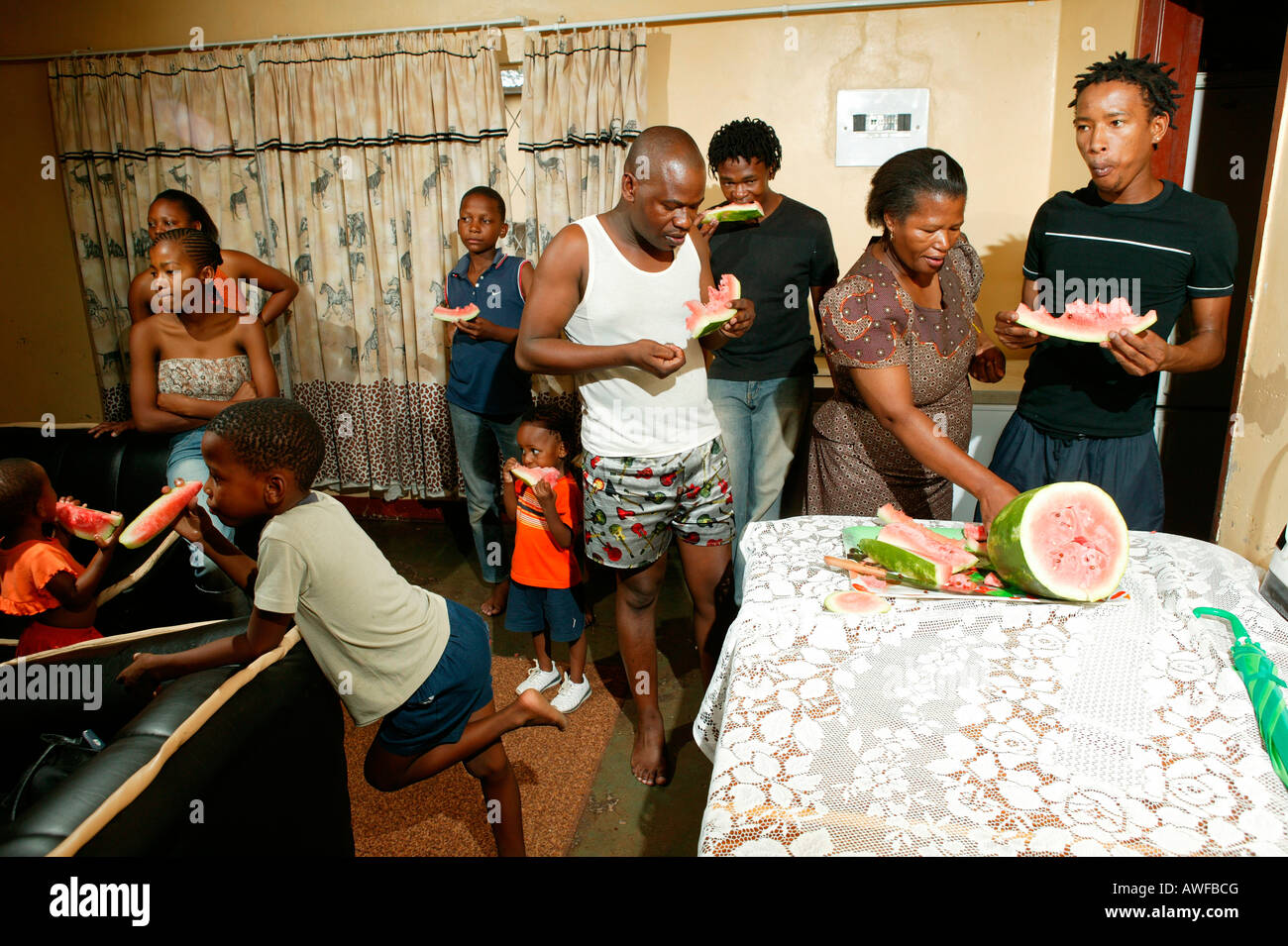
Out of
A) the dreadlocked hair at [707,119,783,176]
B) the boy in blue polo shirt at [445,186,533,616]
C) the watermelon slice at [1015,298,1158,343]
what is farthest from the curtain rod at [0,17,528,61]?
the watermelon slice at [1015,298,1158,343]

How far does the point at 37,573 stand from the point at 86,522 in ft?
0.81

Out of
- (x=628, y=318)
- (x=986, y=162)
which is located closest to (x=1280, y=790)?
(x=628, y=318)

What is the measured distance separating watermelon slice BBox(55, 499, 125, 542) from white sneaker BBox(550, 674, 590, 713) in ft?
5.43

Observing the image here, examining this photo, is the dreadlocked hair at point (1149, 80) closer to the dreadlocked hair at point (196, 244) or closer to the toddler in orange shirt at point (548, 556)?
the toddler in orange shirt at point (548, 556)

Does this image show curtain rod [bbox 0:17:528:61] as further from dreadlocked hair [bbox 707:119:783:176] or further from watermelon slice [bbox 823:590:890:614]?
watermelon slice [bbox 823:590:890:614]

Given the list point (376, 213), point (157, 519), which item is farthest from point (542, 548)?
point (376, 213)

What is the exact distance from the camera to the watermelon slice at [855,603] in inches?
61.5

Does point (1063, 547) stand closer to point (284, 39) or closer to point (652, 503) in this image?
point (652, 503)

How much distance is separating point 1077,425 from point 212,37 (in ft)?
17.4

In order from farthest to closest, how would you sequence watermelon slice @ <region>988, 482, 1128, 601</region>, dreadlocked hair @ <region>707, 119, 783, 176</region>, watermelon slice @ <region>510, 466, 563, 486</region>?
dreadlocked hair @ <region>707, 119, 783, 176</region>
watermelon slice @ <region>510, 466, 563, 486</region>
watermelon slice @ <region>988, 482, 1128, 601</region>

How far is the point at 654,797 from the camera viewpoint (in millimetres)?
2680

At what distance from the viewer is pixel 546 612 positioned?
3.25 m

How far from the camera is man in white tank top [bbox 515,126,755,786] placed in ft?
7.42
